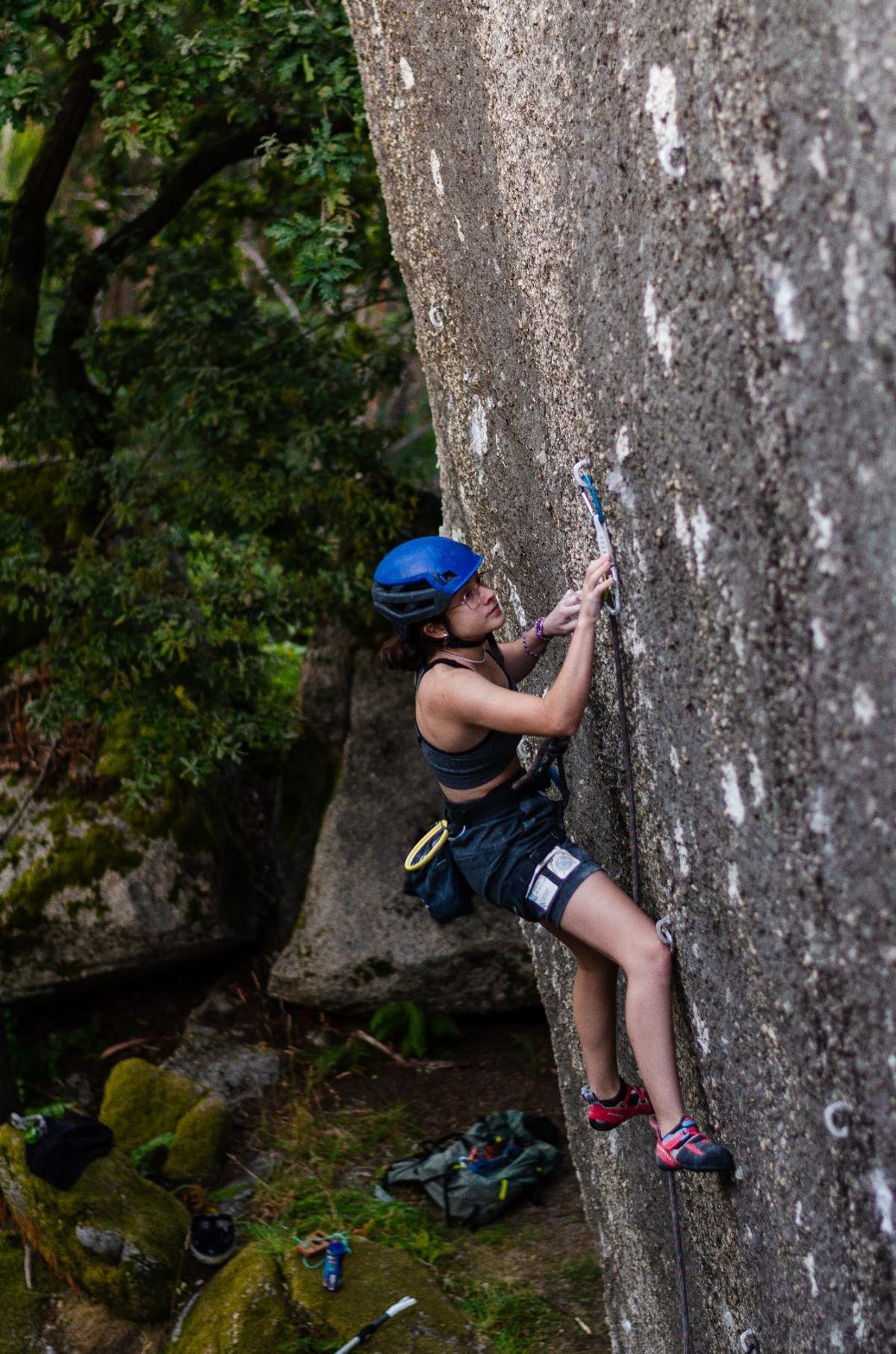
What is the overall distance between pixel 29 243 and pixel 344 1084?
17.3ft

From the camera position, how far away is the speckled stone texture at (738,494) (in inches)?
74.4

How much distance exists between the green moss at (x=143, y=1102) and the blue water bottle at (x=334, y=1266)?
1.59 meters

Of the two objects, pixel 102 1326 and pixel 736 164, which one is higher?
pixel 736 164

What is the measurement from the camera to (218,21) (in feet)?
20.2

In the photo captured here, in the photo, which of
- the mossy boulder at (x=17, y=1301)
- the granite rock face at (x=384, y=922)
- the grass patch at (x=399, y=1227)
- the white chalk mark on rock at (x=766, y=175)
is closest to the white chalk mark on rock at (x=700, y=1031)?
the white chalk mark on rock at (x=766, y=175)

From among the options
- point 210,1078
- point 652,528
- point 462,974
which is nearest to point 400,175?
point 652,528

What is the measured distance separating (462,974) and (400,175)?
16.9ft

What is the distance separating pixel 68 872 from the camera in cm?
850

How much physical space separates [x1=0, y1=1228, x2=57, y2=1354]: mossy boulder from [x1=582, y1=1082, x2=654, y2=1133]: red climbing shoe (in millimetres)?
3871

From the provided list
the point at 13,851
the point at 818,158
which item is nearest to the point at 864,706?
the point at 818,158

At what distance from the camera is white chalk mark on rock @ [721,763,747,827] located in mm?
2455

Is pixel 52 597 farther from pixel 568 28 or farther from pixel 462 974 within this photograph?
pixel 568 28

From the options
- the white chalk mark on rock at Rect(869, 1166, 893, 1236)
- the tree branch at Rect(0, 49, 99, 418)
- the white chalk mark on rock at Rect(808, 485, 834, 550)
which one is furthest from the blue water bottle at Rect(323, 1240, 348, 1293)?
the white chalk mark on rock at Rect(808, 485, 834, 550)

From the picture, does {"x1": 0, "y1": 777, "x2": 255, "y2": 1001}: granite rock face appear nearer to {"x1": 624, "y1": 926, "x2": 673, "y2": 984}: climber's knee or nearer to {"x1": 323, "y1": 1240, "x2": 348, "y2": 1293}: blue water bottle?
{"x1": 323, "y1": 1240, "x2": 348, "y2": 1293}: blue water bottle
